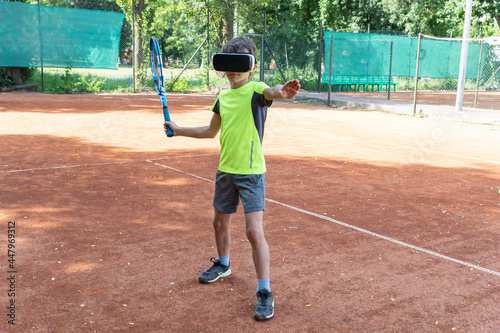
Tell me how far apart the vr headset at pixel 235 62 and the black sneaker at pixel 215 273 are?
1.45 m

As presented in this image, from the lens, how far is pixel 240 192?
3.27 metres

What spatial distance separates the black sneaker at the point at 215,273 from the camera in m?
3.66

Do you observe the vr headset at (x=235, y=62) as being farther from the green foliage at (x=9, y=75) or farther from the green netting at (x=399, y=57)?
the green netting at (x=399, y=57)

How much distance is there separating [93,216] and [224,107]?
96.8 inches

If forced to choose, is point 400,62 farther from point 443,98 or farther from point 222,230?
point 222,230

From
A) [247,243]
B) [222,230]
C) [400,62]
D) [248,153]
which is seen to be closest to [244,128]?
[248,153]

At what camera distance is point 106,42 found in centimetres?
2009

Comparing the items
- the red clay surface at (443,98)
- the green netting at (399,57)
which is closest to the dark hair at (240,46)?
the red clay surface at (443,98)

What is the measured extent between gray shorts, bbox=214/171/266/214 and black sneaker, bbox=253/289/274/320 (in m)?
0.53

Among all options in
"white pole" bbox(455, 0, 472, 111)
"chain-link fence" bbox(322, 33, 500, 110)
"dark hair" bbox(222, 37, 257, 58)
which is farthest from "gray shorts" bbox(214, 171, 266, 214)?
"chain-link fence" bbox(322, 33, 500, 110)

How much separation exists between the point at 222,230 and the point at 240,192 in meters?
0.45

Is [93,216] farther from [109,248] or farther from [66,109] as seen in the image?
[66,109]

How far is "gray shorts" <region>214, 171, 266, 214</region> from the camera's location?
3219mm

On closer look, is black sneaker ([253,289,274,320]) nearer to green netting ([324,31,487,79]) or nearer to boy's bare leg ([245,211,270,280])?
boy's bare leg ([245,211,270,280])
